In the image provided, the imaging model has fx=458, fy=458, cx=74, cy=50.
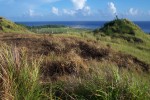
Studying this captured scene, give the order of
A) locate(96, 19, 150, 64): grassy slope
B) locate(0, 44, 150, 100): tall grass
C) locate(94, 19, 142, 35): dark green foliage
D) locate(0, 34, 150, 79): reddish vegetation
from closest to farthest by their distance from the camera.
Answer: locate(0, 44, 150, 100): tall grass
locate(0, 34, 150, 79): reddish vegetation
locate(96, 19, 150, 64): grassy slope
locate(94, 19, 142, 35): dark green foliage

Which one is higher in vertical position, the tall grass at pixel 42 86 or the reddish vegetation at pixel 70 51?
the tall grass at pixel 42 86

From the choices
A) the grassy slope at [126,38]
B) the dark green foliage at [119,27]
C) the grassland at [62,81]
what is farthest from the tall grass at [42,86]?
the dark green foliage at [119,27]

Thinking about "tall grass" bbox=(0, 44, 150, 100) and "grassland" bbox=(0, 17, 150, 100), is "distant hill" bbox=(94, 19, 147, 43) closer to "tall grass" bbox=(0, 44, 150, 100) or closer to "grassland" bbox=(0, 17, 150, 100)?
"grassland" bbox=(0, 17, 150, 100)

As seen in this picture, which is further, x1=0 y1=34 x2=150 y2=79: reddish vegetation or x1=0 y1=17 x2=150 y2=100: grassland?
x1=0 y1=34 x2=150 y2=79: reddish vegetation

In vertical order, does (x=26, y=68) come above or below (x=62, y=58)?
above

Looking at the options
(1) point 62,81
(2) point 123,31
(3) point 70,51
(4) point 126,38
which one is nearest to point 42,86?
(1) point 62,81

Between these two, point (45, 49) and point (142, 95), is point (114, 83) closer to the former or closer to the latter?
point (142, 95)

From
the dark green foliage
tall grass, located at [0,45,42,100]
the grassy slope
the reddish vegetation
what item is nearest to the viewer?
tall grass, located at [0,45,42,100]

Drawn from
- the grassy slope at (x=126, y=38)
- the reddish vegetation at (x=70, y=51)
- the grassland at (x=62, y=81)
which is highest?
the grassland at (x=62, y=81)

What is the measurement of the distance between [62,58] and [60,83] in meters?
4.77

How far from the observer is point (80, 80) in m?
11.6

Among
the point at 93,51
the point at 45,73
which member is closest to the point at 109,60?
the point at 93,51

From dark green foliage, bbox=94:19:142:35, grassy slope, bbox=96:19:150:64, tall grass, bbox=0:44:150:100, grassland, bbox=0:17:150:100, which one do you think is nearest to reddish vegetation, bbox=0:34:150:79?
grassland, bbox=0:17:150:100

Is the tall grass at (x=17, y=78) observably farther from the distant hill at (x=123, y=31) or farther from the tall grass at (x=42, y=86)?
the distant hill at (x=123, y=31)
